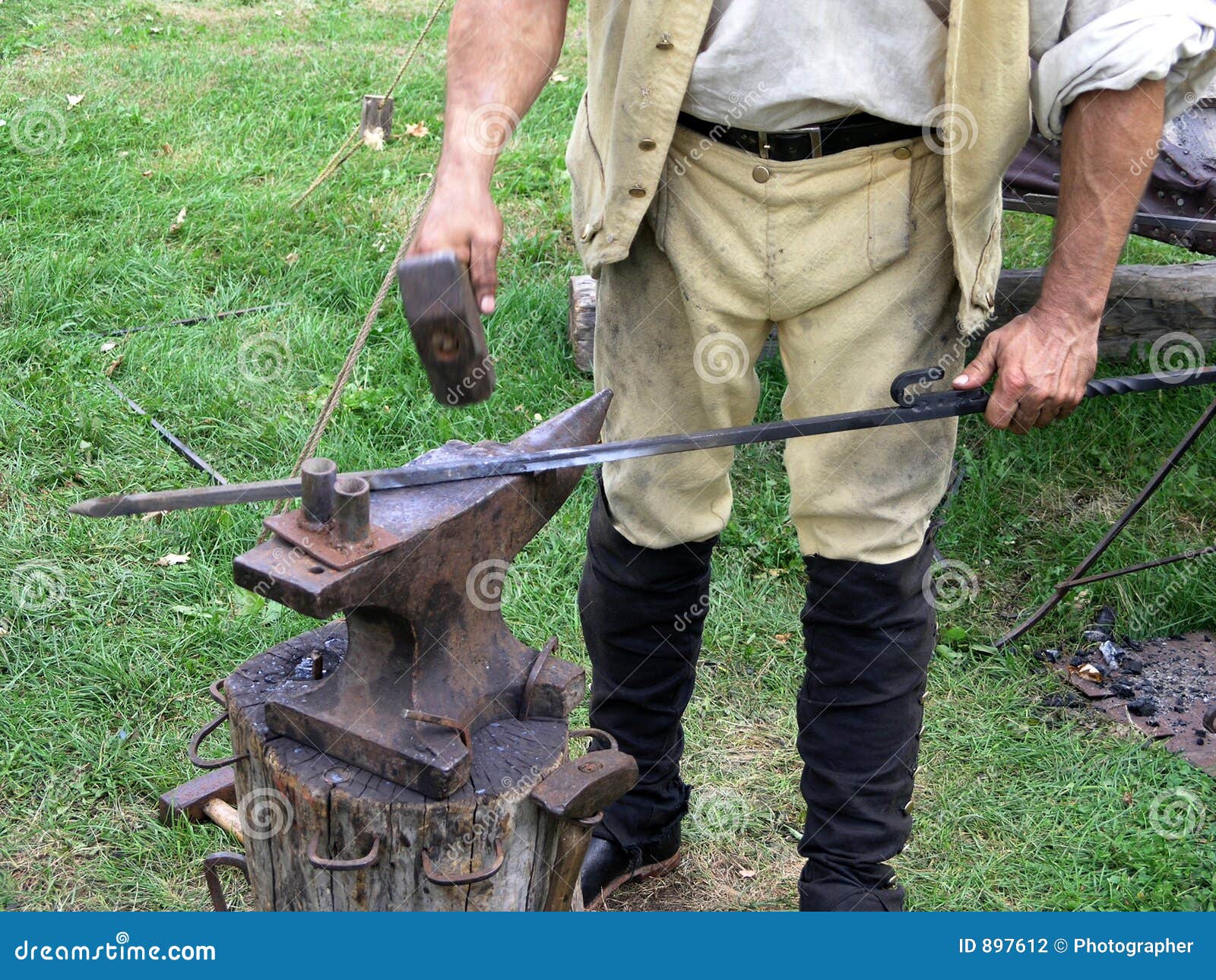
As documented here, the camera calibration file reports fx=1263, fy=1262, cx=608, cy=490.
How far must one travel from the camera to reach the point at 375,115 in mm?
6410

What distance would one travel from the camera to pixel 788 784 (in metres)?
3.48

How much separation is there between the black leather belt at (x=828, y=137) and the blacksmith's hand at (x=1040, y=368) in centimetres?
41

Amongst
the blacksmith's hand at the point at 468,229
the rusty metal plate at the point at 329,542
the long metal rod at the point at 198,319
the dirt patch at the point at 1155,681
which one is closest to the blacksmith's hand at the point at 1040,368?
the blacksmith's hand at the point at 468,229

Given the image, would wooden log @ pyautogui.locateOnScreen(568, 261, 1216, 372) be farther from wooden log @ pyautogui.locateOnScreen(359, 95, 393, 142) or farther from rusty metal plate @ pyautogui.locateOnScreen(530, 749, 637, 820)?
rusty metal plate @ pyautogui.locateOnScreen(530, 749, 637, 820)

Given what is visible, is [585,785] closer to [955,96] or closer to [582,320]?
[955,96]

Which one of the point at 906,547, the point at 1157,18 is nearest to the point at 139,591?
the point at 906,547

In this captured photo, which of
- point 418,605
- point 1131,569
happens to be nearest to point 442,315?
point 418,605

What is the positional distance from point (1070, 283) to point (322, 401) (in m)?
3.06

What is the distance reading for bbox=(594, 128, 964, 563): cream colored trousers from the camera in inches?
91.7

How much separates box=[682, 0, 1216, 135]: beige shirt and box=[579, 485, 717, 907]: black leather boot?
95 cm

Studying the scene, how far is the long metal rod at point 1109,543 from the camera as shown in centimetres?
353

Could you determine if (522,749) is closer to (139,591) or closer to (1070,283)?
(1070,283)

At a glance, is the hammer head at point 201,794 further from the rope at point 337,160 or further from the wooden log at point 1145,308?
the rope at point 337,160

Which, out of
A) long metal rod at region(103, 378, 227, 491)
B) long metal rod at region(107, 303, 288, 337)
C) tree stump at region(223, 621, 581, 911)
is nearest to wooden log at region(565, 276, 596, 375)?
long metal rod at region(107, 303, 288, 337)
